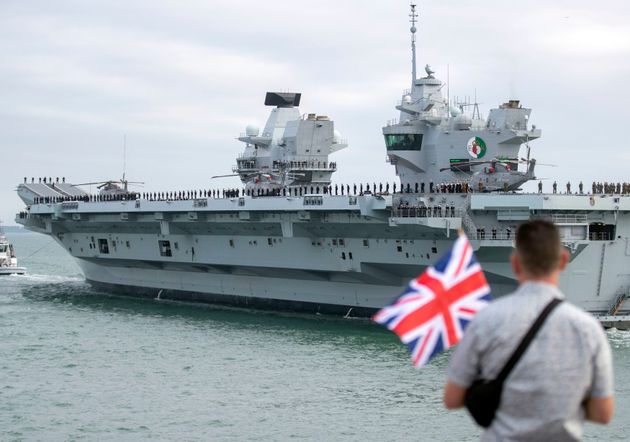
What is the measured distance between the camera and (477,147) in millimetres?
33656

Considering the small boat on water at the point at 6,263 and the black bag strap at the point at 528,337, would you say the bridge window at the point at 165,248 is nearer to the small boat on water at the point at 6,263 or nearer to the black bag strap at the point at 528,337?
the small boat on water at the point at 6,263

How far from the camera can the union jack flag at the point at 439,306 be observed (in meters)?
3.96

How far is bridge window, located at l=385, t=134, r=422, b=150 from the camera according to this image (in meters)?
35.0

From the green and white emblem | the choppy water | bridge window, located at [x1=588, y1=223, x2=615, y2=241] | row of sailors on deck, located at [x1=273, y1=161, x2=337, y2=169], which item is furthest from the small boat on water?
bridge window, located at [x1=588, y1=223, x2=615, y2=241]

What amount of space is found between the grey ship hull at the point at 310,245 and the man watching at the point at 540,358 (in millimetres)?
23562

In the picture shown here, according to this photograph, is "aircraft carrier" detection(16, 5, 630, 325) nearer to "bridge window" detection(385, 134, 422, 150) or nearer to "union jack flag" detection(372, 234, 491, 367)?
"bridge window" detection(385, 134, 422, 150)

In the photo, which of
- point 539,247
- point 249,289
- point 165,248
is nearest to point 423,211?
point 249,289

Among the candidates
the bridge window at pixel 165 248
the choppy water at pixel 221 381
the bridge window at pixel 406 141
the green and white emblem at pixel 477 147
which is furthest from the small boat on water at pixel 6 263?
the green and white emblem at pixel 477 147

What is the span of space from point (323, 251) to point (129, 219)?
1001 cm

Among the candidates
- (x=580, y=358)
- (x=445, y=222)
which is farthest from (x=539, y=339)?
(x=445, y=222)

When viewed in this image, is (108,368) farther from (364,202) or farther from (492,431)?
(492,431)

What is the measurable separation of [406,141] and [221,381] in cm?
1571

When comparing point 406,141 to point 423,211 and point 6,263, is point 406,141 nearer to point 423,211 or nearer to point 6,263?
point 423,211

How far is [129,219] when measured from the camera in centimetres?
3881
